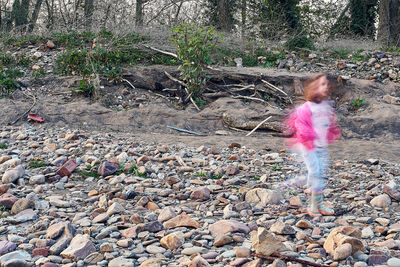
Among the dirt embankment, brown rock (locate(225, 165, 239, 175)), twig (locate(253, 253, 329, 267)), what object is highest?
the dirt embankment

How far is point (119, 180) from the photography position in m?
4.06

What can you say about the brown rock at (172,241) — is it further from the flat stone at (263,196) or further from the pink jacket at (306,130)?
the pink jacket at (306,130)

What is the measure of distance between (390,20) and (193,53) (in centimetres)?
917

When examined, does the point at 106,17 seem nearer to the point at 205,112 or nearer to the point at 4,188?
the point at 205,112

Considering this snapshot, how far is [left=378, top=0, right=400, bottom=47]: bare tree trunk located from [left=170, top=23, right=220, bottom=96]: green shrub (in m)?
8.17

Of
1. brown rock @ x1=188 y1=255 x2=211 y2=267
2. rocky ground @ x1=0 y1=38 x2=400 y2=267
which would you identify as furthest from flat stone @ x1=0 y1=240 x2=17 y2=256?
brown rock @ x1=188 y1=255 x2=211 y2=267

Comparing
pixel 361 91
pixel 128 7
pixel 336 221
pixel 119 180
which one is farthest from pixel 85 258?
pixel 128 7

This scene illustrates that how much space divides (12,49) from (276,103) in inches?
262

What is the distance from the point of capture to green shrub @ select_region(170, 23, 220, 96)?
777cm

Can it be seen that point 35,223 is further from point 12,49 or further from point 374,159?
point 12,49

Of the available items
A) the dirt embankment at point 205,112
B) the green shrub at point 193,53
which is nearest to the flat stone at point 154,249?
the dirt embankment at point 205,112

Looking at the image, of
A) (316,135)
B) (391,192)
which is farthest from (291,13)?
(316,135)

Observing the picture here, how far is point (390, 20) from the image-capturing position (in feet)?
44.2

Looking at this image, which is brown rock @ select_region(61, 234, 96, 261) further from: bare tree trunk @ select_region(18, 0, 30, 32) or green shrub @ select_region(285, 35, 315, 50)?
bare tree trunk @ select_region(18, 0, 30, 32)
